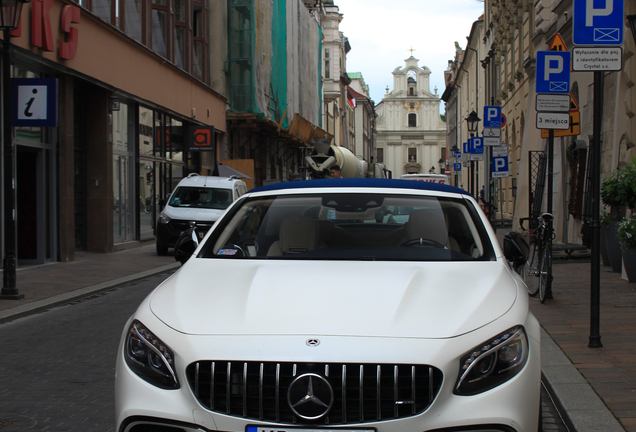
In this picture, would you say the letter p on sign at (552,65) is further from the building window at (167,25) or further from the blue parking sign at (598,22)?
the building window at (167,25)

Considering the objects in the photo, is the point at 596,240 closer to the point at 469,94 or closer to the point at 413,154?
the point at 469,94

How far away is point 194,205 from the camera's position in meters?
18.2

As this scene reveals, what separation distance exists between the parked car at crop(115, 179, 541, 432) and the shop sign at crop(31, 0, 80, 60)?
11.6 meters

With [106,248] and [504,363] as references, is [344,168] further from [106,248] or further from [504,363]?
[504,363]

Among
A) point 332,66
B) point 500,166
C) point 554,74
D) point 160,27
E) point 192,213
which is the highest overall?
point 332,66

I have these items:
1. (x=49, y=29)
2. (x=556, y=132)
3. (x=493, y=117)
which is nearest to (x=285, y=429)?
(x=556, y=132)

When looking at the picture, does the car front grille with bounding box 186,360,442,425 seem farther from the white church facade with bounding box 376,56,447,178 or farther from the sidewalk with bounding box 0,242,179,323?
the white church facade with bounding box 376,56,447,178

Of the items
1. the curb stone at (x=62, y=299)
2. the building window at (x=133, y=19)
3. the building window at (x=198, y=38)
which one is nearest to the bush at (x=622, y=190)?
the curb stone at (x=62, y=299)

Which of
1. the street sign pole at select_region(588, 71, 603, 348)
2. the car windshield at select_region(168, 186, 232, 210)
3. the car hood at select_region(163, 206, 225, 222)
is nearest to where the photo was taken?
the street sign pole at select_region(588, 71, 603, 348)

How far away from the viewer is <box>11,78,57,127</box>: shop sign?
34.0 ft

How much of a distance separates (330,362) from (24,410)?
2841 mm

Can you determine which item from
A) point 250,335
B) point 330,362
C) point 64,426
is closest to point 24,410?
point 64,426

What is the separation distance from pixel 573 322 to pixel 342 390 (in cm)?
534

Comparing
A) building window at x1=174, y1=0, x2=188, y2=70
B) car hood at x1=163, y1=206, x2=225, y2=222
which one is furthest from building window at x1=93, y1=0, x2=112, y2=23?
building window at x1=174, y1=0, x2=188, y2=70
